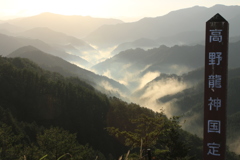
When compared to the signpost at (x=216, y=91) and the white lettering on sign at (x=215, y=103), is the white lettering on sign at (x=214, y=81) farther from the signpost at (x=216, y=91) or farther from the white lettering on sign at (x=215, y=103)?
the white lettering on sign at (x=215, y=103)

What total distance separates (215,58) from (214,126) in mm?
3467

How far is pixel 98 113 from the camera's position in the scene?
397ft

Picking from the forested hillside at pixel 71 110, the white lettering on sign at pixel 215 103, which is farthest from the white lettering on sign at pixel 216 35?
the forested hillside at pixel 71 110

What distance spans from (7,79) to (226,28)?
12015 centimetres

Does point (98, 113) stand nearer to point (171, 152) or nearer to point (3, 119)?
point (3, 119)

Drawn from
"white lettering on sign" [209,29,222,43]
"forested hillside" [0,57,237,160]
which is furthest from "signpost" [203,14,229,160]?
"forested hillside" [0,57,237,160]

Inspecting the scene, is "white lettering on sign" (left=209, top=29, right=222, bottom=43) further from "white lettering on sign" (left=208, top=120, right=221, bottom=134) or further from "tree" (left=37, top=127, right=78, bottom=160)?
"tree" (left=37, top=127, right=78, bottom=160)

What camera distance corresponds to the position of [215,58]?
12414 millimetres

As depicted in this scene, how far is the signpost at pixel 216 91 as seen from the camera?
12.3 metres

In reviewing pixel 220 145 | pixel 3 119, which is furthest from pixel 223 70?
pixel 3 119

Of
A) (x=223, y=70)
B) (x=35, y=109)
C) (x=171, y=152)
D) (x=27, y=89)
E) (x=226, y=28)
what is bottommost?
(x=171, y=152)

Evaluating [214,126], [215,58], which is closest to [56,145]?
[214,126]

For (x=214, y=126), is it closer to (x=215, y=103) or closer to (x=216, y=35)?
(x=215, y=103)

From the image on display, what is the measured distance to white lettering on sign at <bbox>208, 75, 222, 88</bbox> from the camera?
40.5 feet
